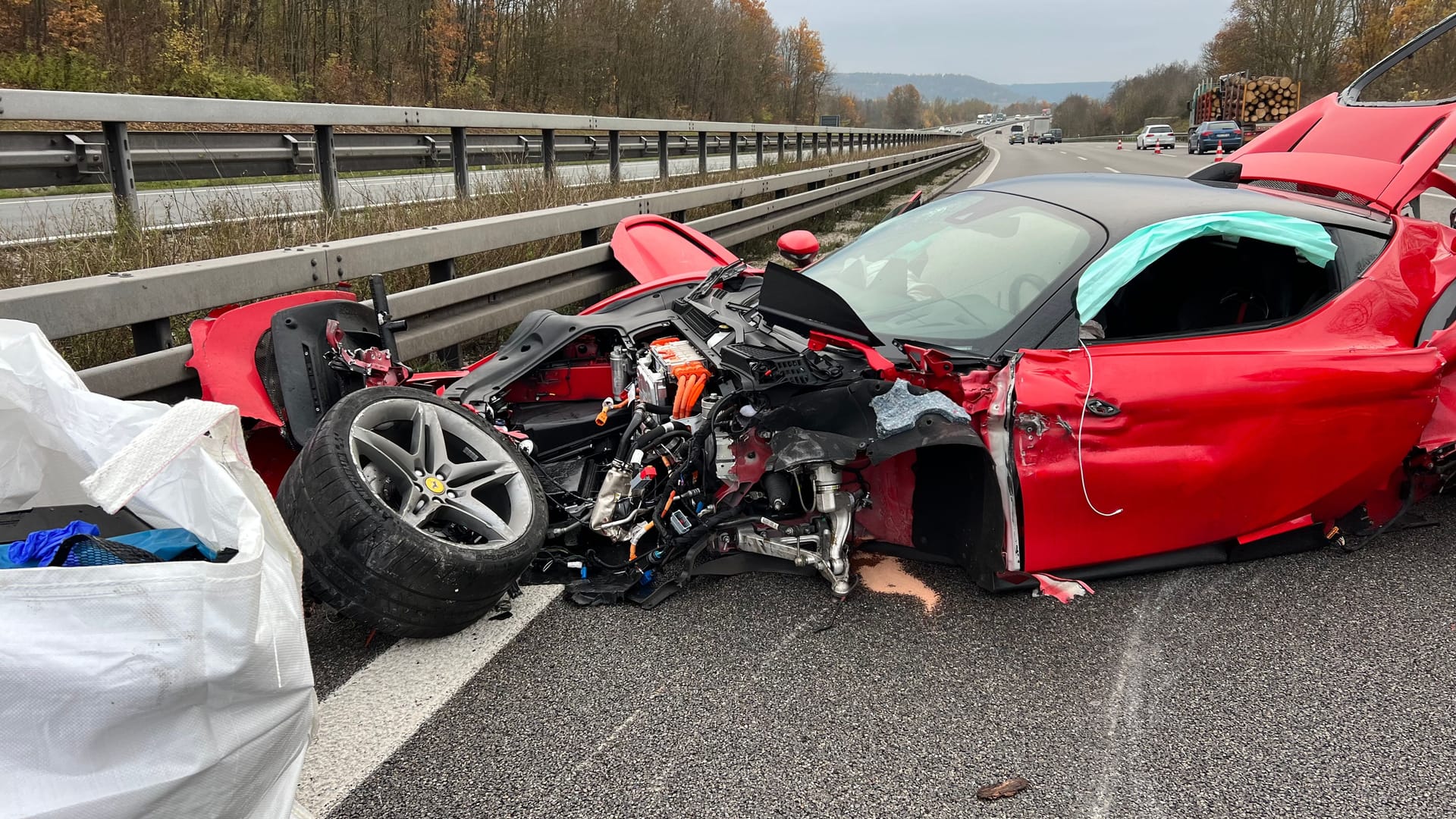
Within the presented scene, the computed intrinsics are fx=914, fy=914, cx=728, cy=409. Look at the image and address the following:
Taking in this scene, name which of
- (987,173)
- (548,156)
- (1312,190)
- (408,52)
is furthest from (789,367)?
(987,173)

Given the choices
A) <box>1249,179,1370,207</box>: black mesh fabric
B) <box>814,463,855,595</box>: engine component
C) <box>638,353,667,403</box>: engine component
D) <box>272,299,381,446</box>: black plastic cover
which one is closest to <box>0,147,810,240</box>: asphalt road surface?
<box>272,299,381,446</box>: black plastic cover

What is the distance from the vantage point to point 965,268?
372 centimetres

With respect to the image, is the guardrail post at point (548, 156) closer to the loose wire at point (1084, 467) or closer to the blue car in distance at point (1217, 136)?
the loose wire at point (1084, 467)

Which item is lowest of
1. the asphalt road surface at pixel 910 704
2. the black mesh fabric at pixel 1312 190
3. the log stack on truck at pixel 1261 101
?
the asphalt road surface at pixel 910 704

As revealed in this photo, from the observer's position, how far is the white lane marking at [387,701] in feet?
7.19

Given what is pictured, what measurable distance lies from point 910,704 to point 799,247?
2636mm

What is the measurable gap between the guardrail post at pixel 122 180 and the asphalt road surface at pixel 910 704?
95.2 inches

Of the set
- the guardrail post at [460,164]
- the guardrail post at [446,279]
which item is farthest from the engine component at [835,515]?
the guardrail post at [460,164]

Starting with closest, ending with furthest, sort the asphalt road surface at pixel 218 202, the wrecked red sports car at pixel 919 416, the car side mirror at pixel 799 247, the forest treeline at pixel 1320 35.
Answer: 1. the wrecked red sports car at pixel 919 416
2. the asphalt road surface at pixel 218 202
3. the car side mirror at pixel 799 247
4. the forest treeline at pixel 1320 35

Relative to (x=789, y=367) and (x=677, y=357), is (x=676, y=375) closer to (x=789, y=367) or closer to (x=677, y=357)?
(x=677, y=357)

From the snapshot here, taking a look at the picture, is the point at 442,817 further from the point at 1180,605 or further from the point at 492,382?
the point at 1180,605

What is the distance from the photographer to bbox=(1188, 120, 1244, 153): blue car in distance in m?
40.2

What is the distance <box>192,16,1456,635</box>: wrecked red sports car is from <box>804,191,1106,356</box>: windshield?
0.02m

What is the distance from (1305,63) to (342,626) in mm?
71163
